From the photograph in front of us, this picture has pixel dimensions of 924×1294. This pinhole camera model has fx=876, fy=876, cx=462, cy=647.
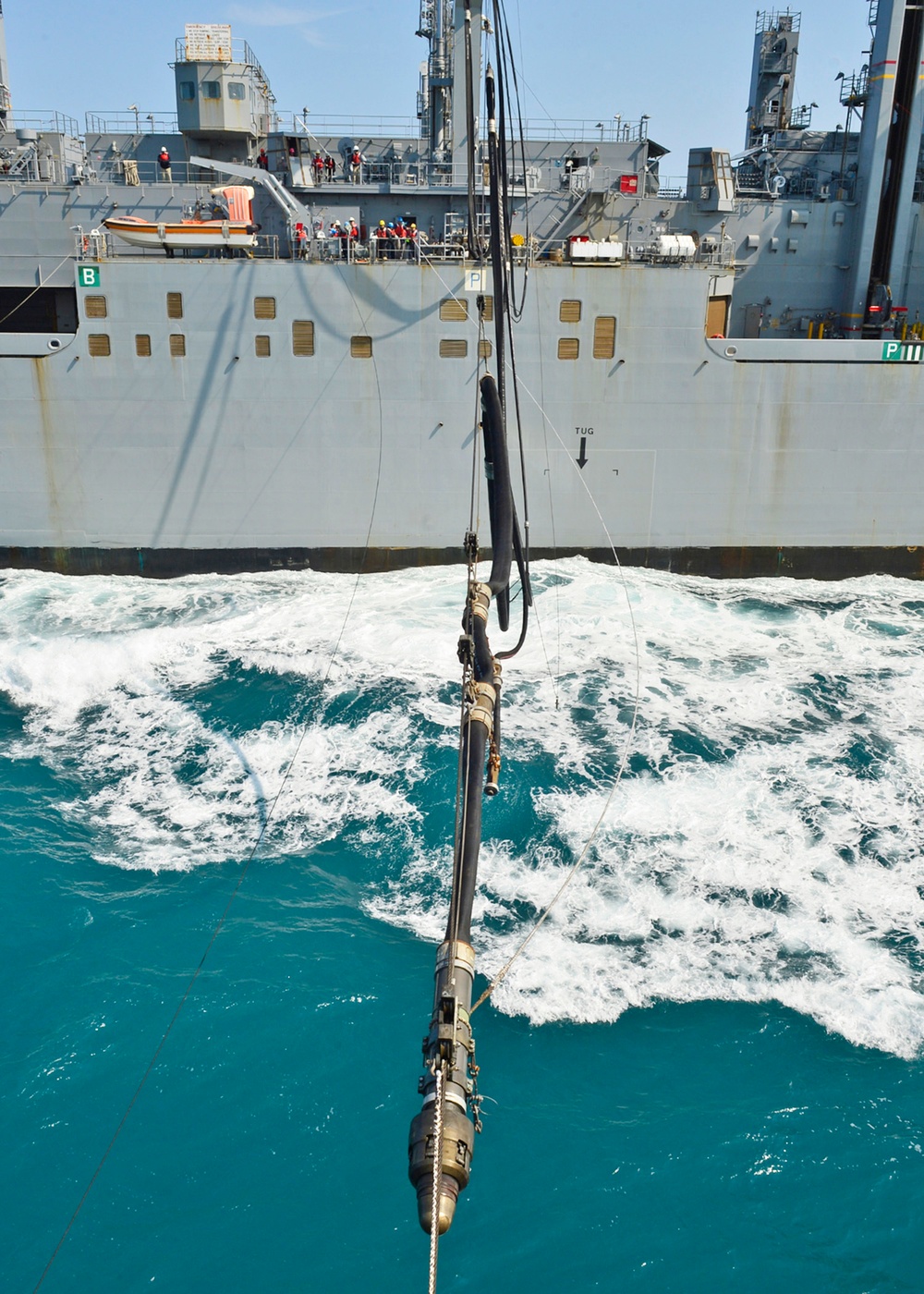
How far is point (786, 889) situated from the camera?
31.7 ft

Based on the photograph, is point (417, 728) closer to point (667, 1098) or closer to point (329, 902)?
point (329, 902)

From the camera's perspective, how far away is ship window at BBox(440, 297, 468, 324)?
55.8 ft

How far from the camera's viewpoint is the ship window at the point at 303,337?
1697 cm

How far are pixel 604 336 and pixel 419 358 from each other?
3.67 metres

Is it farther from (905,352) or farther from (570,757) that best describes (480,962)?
(905,352)

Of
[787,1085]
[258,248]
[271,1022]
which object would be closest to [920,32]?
[258,248]

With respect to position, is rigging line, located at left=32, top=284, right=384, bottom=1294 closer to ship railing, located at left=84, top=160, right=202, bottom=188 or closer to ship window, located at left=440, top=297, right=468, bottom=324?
ship window, located at left=440, top=297, right=468, bottom=324

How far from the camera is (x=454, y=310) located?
17.1 metres

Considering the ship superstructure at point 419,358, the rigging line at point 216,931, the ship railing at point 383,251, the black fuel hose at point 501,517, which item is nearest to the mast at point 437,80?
the ship superstructure at point 419,358

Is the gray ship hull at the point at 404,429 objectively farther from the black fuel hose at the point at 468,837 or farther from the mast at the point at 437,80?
the black fuel hose at the point at 468,837

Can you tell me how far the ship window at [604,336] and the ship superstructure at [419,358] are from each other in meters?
0.04

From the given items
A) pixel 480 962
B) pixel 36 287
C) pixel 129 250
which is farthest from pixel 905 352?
pixel 36 287

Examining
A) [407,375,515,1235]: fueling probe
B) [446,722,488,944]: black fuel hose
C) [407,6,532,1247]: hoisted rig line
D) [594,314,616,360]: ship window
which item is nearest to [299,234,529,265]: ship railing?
[594,314,616,360]: ship window

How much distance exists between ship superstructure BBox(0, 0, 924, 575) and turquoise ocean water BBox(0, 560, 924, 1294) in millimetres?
3952
